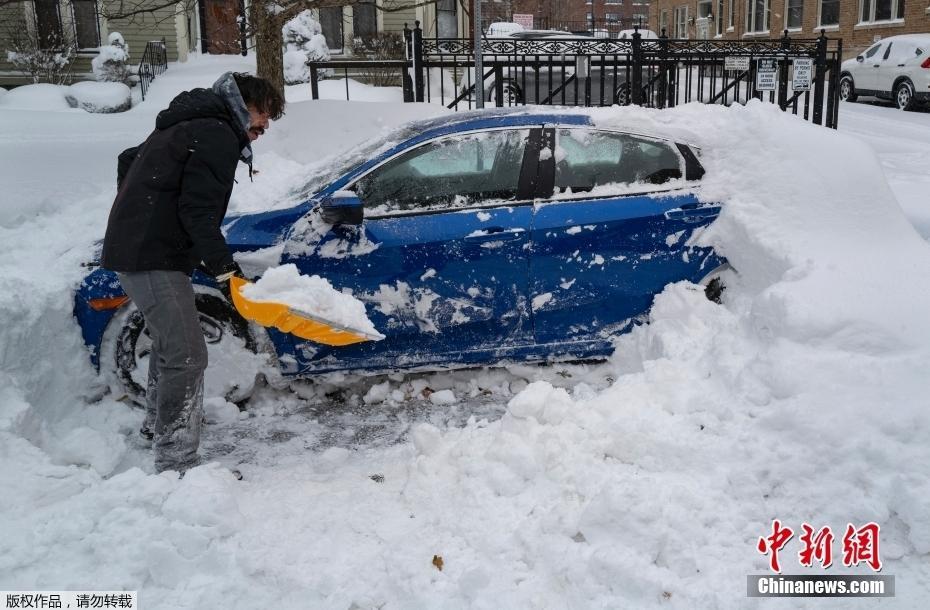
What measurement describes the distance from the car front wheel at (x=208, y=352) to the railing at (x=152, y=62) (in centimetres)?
1642

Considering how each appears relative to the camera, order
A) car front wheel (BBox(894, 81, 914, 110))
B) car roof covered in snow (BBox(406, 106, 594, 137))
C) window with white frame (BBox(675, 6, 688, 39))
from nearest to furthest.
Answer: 1. car roof covered in snow (BBox(406, 106, 594, 137))
2. car front wheel (BBox(894, 81, 914, 110))
3. window with white frame (BBox(675, 6, 688, 39))

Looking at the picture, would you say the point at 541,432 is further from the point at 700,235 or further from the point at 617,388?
the point at 700,235

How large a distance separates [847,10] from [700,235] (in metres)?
28.2

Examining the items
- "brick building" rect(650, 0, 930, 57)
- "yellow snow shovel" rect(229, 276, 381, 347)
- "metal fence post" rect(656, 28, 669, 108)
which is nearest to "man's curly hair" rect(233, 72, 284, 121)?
"yellow snow shovel" rect(229, 276, 381, 347)

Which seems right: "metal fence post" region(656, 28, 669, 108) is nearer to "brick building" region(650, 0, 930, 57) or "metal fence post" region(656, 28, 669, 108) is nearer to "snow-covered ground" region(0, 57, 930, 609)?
"snow-covered ground" region(0, 57, 930, 609)

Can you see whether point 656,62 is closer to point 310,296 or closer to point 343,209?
point 343,209

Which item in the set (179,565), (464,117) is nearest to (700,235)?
(464,117)

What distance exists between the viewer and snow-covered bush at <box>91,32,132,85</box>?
1910 centimetres

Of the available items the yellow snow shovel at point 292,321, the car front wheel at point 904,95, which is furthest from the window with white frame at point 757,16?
the yellow snow shovel at point 292,321

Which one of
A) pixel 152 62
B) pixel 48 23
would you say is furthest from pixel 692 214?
pixel 48 23

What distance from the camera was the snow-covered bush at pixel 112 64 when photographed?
62.7 ft

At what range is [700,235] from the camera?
4641 mm

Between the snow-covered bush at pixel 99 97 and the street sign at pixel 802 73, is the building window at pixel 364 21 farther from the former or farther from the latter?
the street sign at pixel 802 73

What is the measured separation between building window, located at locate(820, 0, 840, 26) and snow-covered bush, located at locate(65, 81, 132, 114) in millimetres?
24868
